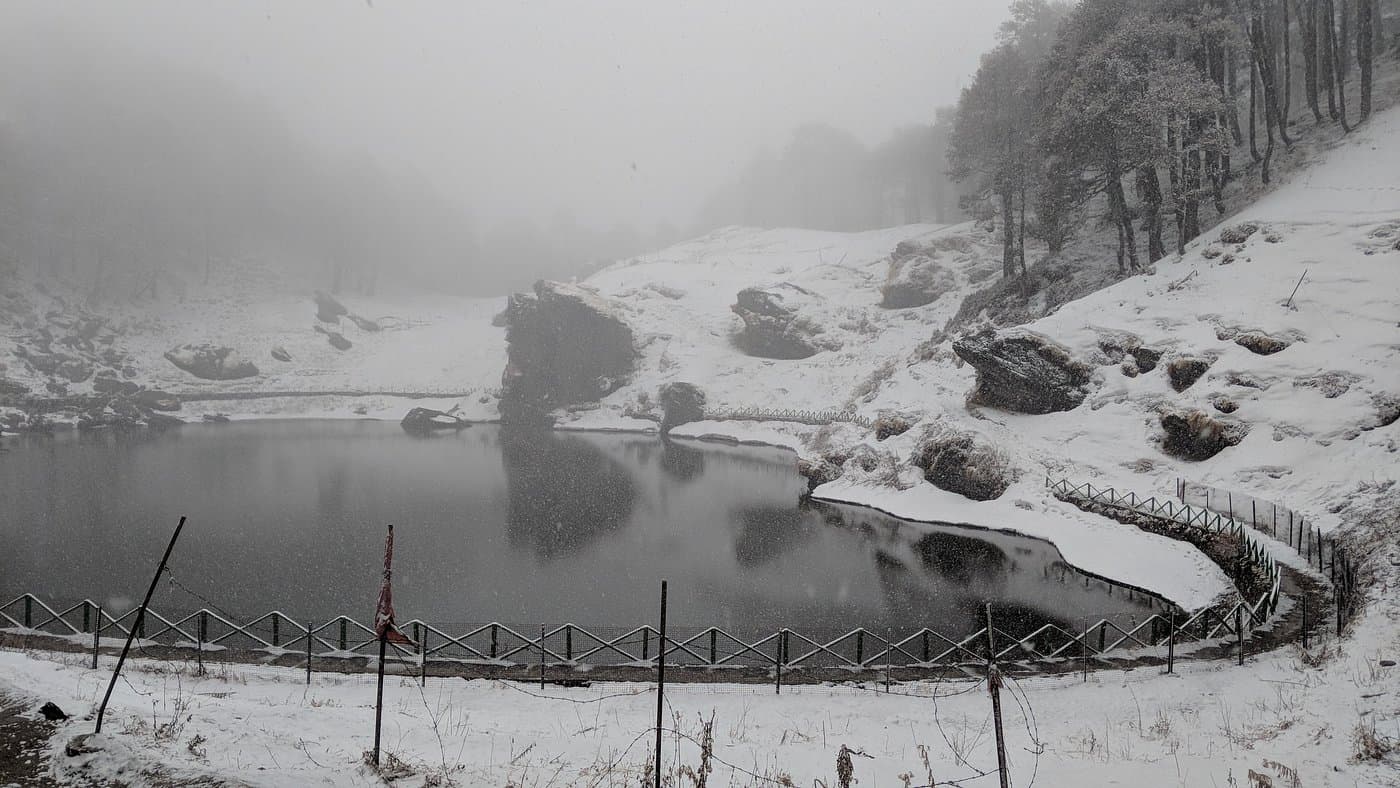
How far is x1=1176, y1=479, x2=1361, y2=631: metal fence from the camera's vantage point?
55.8 ft

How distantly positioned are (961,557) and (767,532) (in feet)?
26.7

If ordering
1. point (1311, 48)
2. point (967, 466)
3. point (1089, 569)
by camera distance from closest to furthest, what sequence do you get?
point (1089, 569) → point (967, 466) → point (1311, 48)

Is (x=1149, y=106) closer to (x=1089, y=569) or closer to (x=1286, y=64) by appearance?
(x=1286, y=64)

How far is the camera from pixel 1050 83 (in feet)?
138

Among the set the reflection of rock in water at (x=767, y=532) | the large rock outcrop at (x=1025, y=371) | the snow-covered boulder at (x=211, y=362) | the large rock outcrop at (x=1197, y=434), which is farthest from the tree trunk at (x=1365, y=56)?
the snow-covered boulder at (x=211, y=362)

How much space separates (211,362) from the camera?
270 ft

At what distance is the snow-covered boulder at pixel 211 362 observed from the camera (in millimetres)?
81812

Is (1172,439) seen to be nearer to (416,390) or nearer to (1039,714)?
(1039,714)

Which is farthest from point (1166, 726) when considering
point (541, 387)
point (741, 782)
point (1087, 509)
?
point (541, 387)

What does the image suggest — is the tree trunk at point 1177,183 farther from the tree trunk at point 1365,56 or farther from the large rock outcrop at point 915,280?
the large rock outcrop at point 915,280

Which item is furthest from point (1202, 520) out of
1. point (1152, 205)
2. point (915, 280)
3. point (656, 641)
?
point (915, 280)

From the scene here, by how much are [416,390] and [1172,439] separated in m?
79.0

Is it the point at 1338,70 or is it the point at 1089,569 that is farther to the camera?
the point at 1338,70

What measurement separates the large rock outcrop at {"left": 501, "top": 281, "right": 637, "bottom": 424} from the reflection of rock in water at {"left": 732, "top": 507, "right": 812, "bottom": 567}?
4632cm
